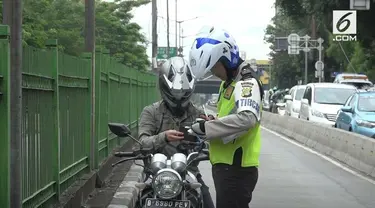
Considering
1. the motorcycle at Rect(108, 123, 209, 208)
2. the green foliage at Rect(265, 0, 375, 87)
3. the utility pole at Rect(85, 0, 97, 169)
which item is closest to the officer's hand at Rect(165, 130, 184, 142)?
the motorcycle at Rect(108, 123, 209, 208)

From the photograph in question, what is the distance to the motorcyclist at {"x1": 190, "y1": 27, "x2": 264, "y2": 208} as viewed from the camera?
180 inches

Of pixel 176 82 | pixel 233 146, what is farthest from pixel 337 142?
pixel 233 146

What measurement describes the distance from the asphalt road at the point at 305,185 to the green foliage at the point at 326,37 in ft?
46.5

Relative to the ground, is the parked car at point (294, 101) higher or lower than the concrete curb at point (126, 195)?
higher

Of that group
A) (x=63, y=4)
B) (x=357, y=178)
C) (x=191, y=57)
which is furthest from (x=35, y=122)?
(x=63, y=4)

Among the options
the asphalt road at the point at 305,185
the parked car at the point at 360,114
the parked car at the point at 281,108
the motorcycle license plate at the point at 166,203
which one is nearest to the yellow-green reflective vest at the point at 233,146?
the motorcycle license plate at the point at 166,203

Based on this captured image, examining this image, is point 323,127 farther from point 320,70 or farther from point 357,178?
point 320,70

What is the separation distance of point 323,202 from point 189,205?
5623 mm

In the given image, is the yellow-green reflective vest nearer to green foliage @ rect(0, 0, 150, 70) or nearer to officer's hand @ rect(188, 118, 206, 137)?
officer's hand @ rect(188, 118, 206, 137)

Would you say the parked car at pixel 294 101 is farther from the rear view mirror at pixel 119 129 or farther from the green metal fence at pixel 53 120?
the rear view mirror at pixel 119 129

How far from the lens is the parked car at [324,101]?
73.2 feet

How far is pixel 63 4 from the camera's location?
32.8 metres

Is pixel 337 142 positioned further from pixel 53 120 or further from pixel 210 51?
pixel 210 51

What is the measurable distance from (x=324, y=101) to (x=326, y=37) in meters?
34.7
